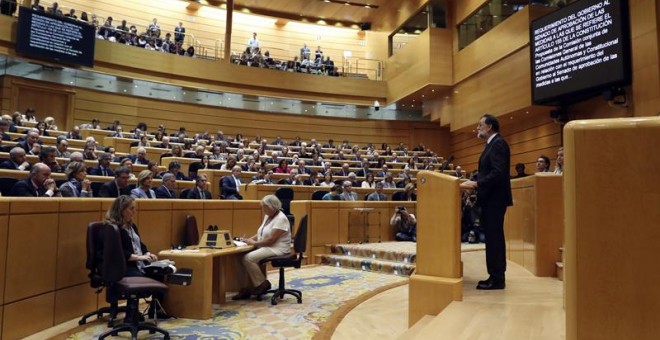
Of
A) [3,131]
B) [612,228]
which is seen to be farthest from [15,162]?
[612,228]

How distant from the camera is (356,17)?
61.9 ft

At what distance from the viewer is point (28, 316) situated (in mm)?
3348

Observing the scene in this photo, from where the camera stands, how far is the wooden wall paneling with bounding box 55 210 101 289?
369cm

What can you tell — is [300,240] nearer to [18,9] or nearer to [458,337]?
[458,337]

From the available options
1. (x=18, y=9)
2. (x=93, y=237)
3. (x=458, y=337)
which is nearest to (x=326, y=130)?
(x=18, y=9)

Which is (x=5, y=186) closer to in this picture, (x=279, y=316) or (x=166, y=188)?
(x=166, y=188)

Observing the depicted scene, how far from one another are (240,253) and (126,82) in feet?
36.3

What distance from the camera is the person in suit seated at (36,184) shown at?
4266mm

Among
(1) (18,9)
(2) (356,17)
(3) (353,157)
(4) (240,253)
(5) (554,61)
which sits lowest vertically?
(4) (240,253)

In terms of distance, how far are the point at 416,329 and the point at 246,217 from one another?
3874 mm

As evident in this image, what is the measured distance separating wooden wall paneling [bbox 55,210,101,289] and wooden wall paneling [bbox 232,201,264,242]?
6.96 ft

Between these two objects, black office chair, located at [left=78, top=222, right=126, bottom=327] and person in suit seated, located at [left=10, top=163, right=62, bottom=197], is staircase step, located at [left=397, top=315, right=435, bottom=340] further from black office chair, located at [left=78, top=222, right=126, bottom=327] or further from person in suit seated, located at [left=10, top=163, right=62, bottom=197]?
person in suit seated, located at [left=10, top=163, right=62, bottom=197]

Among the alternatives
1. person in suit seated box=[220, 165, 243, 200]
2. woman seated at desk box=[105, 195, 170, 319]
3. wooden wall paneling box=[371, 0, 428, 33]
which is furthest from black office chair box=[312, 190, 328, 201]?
wooden wall paneling box=[371, 0, 428, 33]

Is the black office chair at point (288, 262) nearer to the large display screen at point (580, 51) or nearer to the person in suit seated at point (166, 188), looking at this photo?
Answer: the person in suit seated at point (166, 188)
